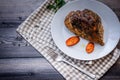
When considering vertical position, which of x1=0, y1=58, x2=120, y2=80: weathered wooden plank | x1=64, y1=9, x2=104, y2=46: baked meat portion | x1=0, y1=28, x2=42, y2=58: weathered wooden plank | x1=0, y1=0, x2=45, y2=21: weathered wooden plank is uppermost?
x1=0, y1=0, x2=45, y2=21: weathered wooden plank

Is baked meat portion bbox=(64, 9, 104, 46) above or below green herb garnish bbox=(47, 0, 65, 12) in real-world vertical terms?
below

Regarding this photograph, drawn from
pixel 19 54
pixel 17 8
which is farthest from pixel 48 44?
pixel 17 8

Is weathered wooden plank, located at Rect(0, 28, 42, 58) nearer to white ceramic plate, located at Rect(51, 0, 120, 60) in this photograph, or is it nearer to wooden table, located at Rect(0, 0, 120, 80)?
wooden table, located at Rect(0, 0, 120, 80)

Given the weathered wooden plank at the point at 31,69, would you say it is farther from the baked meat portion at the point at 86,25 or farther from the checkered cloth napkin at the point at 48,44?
the baked meat portion at the point at 86,25

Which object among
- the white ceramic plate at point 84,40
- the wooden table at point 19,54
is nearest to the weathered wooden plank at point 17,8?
the wooden table at point 19,54

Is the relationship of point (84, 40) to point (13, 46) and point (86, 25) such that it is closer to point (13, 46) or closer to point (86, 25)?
point (86, 25)

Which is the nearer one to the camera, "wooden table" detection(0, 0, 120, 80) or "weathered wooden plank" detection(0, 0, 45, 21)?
"wooden table" detection(0, 0, 120, 80)

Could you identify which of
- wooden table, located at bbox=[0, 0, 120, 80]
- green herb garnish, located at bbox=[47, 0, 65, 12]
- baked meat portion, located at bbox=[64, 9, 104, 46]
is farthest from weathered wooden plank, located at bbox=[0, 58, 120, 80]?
green herb garnish, located at bbox=[47, 0, 65, 12]

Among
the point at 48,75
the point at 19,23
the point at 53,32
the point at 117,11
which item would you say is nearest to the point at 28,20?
the point at 19,23

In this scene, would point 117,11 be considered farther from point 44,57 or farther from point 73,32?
point 44,57
